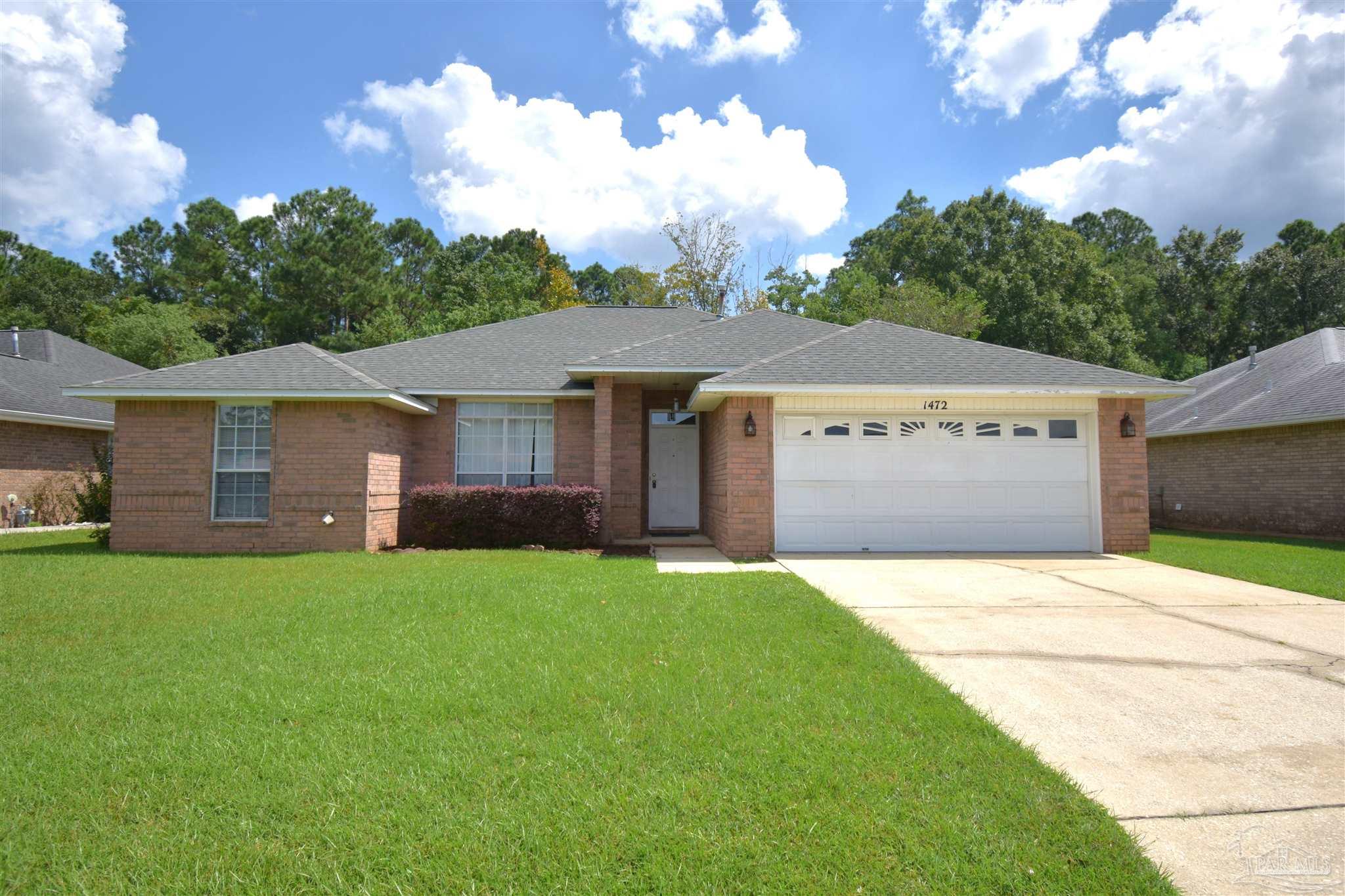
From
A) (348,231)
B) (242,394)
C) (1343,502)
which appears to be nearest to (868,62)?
(242,394)

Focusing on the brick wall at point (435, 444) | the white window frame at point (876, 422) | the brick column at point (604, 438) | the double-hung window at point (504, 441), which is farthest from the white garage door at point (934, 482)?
the brick wall at point (435, 444)

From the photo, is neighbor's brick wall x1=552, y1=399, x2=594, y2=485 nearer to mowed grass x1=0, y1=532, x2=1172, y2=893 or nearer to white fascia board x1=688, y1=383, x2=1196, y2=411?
white fascia board x1=688, y1=383, x2=1196, y2=411

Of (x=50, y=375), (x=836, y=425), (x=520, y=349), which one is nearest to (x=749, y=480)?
(x=836, y=425)

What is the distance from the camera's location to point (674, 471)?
14.2 metres

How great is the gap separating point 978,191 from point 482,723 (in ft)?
137

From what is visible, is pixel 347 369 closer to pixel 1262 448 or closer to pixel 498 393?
pixel 498 393

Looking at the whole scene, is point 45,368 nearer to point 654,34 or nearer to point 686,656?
point 654,34

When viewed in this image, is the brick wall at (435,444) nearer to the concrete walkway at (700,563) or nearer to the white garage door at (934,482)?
the concrete walkway at (700,563)

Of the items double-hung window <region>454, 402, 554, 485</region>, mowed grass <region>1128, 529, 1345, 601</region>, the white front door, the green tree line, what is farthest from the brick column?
the green tree line

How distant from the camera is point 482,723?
3547 mm

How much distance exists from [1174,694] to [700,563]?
239 inches

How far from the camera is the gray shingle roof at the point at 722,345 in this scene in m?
11.7

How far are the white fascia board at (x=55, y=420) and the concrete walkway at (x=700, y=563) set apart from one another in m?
14.8

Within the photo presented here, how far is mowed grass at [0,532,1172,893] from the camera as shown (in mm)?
2352
